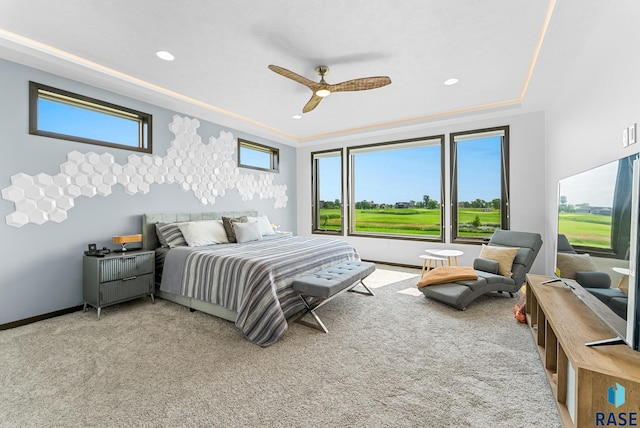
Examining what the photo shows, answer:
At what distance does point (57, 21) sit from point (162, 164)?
6.49ft

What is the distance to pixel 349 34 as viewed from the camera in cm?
256

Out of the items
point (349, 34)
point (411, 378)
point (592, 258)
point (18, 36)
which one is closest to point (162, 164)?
point (18, 36)

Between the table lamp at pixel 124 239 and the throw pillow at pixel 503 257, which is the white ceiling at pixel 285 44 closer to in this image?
the table lamp at pixel 124 239

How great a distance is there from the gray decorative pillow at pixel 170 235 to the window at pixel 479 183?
4546 millimetres

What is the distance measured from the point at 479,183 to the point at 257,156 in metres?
4.37

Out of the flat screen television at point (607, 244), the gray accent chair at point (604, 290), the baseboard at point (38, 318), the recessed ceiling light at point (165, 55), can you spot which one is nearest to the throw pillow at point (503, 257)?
the flat screen television at point (607, 244)

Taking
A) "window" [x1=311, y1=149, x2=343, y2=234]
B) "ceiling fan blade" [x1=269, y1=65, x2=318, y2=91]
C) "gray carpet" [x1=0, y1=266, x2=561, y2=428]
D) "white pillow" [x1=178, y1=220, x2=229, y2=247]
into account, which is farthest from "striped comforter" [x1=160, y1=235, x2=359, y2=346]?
"window" [x1=311, y1=149, x2=343, y2=234]

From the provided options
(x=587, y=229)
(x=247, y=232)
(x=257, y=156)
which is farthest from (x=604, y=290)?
(x=257, y=156)

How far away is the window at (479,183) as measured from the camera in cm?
464

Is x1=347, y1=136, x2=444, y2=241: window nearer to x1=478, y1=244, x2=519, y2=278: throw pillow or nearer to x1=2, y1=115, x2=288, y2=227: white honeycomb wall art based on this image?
x1=478, y1=244, x2=519, y2=278: throw pillow

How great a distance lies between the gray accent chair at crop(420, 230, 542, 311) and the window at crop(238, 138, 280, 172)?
4.06 meters

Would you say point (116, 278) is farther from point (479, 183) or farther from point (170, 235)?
point (479, 183)

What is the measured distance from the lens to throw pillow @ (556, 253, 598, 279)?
1.77 m

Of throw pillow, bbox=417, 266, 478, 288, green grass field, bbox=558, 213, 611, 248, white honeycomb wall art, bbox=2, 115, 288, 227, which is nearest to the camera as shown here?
green grass field, bbox=558, 213, 611, 248
